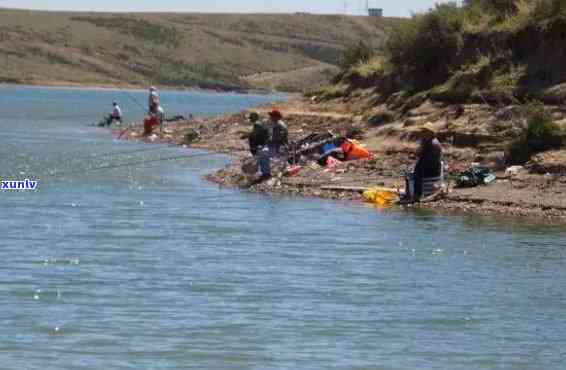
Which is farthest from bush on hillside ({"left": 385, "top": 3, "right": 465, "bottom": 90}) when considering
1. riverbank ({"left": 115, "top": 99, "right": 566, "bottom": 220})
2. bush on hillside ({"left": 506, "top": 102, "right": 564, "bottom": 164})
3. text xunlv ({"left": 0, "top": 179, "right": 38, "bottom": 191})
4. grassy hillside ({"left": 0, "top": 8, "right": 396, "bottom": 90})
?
grassy hillside ({"left": 0, "top": 8, "right": 396, "bottom": 90})

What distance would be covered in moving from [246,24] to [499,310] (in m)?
151

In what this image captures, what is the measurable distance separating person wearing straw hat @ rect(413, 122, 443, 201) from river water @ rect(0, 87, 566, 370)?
100 cm

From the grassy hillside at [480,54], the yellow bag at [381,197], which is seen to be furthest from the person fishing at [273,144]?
the grassy hillside at [480,54]

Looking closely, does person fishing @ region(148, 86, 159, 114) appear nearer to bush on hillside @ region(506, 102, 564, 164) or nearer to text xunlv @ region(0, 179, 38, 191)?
text xunlv @ region(0, 179, 38, 191)

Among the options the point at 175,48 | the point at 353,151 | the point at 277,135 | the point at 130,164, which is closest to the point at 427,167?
the point at 277,135

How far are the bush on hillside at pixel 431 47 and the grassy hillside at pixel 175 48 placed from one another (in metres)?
83.0

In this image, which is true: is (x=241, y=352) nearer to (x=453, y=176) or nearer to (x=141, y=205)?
(x=141, y=205)

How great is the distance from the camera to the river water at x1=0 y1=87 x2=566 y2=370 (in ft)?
41.4

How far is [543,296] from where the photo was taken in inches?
613

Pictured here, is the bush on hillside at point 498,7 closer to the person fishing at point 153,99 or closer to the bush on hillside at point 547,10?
the bush on hillside at point 547,10

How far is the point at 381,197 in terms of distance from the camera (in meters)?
23.6

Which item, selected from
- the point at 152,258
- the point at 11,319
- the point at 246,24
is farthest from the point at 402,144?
the point at 246,24

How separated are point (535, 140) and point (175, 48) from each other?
393 ft

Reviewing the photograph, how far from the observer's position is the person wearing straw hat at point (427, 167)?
23.1 m
